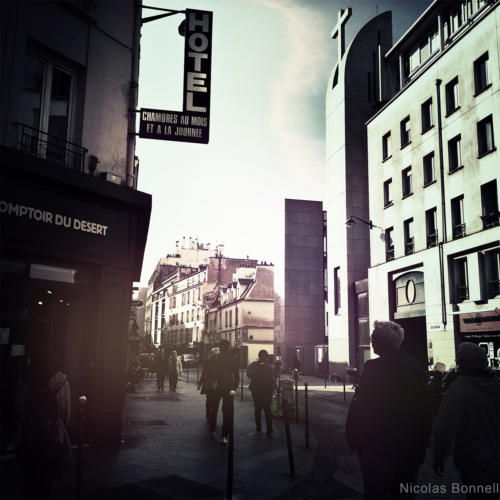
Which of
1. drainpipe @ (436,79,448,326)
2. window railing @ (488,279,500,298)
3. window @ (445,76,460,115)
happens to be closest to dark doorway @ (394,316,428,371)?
drainpipe @ (436,79,448,326)

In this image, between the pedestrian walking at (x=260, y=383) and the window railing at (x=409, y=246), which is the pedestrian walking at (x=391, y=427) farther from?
the window railing at (x=409, y=246)

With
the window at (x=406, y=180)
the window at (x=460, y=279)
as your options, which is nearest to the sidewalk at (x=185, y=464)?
the window at (x=460, y=279)

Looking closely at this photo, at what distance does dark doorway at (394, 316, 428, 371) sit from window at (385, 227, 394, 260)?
3.80 m

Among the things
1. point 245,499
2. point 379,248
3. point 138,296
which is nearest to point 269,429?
point 245,499

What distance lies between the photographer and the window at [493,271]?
1973 cm

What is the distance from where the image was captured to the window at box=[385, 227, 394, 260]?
2819cm

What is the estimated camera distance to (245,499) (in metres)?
5.90

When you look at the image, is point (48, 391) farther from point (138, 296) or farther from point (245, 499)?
point (138, 296)

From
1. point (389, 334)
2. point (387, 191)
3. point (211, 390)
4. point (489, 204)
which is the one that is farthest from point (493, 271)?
point (389, 334)

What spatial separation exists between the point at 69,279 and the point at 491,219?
17395 millimetres

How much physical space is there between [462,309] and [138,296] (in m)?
113

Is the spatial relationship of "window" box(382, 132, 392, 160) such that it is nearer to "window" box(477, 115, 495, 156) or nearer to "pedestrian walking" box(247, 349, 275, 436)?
"window" box(477, 115, 495, 156)

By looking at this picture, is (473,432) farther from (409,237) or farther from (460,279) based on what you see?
(409,237)

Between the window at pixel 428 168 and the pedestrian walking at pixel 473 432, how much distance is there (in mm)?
22086
